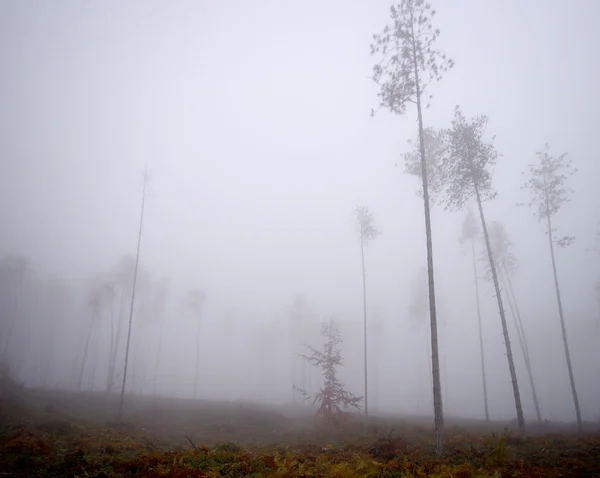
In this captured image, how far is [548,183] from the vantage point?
2553cm

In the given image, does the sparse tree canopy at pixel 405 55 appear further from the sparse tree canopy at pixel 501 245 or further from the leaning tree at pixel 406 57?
the sparse tree canopy at pixel 501 245

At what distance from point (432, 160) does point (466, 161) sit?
225cm

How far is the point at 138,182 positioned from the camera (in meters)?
33.0

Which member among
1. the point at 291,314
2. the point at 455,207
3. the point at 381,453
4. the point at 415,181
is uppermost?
the point at 415,181

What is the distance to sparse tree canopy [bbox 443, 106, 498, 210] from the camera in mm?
20797

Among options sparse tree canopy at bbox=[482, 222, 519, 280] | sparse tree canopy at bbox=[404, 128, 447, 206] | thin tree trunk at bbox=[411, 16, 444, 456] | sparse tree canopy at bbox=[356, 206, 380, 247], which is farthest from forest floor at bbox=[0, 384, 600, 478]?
sparse tree canopy at bbox=[356, 206, 380, 247]

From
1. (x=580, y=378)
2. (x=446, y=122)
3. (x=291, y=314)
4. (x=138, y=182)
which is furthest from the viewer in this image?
(x=580, y=378)

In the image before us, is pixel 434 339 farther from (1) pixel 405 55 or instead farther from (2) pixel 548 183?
(2) pixel 548 183

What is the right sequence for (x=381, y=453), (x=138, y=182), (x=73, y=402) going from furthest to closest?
1. (x=138, y=182)
2. (x=73, y=402)
3. (x=381, y=453)

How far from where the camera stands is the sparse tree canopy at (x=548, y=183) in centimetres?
2511

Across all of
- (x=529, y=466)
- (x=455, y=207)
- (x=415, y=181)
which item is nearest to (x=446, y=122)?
(x=415, y=181)

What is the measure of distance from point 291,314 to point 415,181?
1663 inches

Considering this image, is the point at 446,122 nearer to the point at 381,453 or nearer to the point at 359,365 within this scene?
the point at 381,453

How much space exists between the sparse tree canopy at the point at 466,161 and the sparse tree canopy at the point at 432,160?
0.43 m
